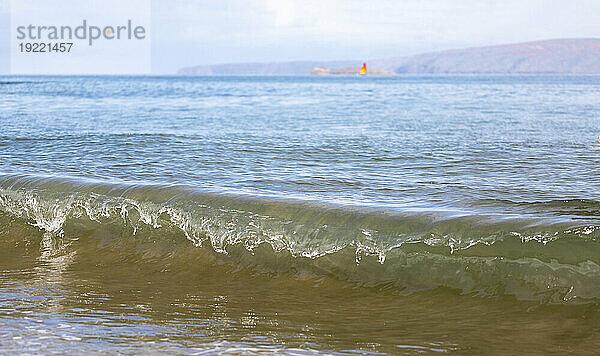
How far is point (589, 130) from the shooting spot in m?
15.7

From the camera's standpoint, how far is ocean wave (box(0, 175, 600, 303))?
5.38m

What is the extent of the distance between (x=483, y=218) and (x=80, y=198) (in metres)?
4.86

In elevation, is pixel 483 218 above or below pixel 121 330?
above

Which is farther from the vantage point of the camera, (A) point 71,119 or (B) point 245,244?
(A) point 71,119

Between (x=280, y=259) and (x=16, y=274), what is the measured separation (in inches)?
95.1

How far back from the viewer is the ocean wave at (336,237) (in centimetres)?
538

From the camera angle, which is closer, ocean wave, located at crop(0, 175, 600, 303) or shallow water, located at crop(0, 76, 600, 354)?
shallow water, located at crop(0, 76, 600, 354)

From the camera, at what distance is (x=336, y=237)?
6.32m

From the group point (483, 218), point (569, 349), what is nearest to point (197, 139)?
point (483, 218)

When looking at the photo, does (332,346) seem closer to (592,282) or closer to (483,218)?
(592,282)

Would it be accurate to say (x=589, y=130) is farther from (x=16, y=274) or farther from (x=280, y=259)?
(x=16, y=274)

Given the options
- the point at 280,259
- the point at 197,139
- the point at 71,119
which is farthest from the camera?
the point at 71,119

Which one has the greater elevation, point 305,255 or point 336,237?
point 336,237

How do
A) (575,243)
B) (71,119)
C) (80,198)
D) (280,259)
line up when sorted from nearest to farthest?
(575,243)
(280,259)
(80,198)
(71,119)
